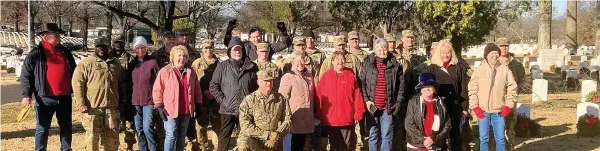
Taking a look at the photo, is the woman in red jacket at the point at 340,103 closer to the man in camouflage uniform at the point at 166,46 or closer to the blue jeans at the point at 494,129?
the blue jeans at the point at 494,129

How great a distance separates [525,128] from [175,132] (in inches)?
240

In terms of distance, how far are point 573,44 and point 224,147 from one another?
2686 centimetres

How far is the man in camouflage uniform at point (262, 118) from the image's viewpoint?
A: 5957 millimetres

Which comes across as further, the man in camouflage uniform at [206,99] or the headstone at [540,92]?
the headstone at [540,92]

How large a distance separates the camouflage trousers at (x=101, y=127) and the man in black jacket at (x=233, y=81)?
1317 mm

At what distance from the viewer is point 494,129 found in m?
6.93

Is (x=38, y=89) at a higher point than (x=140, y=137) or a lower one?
higher

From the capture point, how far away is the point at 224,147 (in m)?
6.94

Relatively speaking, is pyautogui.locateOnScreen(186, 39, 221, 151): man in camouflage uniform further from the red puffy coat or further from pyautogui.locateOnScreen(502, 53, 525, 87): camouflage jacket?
pyautogui.locateOnScreen(502, 53, 525, 87): camouflage jacket

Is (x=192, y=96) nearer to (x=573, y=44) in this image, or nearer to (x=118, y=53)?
(x=118, y=53)

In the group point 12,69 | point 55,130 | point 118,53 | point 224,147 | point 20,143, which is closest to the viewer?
point 224,147

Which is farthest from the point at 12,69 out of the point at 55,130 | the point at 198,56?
the point at 198,56

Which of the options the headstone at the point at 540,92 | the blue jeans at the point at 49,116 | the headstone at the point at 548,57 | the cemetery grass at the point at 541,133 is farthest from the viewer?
the headstone at the point at 548,57

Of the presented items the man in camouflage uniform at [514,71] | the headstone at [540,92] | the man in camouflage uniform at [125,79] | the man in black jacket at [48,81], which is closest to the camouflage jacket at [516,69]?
the man in camouflage uniform at [514,71]
